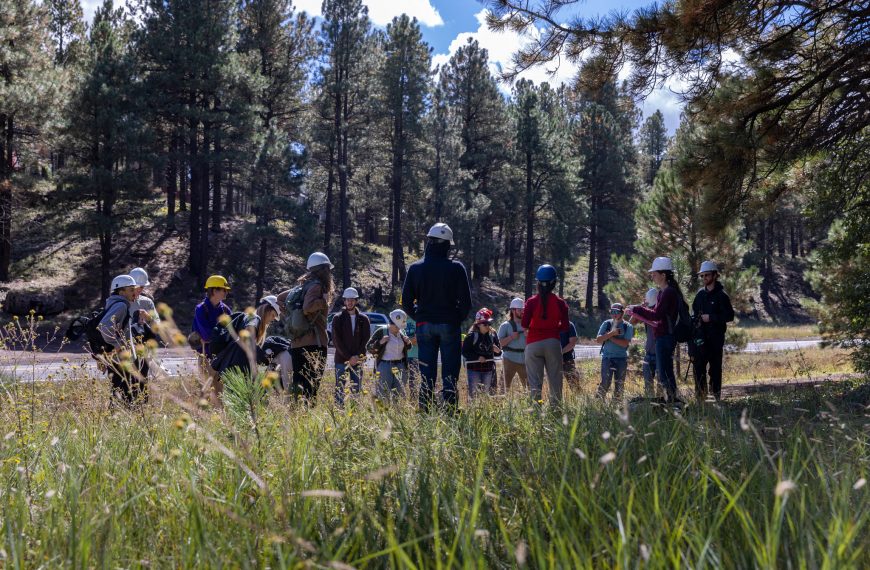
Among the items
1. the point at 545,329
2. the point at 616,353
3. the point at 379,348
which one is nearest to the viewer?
the point at 545,329

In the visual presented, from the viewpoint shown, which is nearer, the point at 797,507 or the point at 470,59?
the point at 797,507

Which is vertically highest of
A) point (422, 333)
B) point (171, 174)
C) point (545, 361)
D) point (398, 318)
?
point (171, 174)

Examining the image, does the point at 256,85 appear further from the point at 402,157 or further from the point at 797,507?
the point at 797,507

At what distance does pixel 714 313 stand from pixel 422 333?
4.30 meters

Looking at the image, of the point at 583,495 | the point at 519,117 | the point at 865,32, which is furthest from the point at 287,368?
the point at 519,117

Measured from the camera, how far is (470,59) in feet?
139

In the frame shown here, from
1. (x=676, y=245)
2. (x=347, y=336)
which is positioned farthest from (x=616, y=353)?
(x=676, y=245)

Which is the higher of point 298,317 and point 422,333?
point 298,317

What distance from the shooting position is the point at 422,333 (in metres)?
6.89

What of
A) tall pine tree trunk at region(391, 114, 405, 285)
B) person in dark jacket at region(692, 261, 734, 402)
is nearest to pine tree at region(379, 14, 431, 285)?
tall pine tree trunk at region(391, 114, 405, 285)

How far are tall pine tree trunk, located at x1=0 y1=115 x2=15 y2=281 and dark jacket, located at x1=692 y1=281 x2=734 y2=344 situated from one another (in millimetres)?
25579

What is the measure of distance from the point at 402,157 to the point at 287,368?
3169cm

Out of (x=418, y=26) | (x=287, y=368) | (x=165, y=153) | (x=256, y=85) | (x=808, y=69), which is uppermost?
(x=418, y=26)

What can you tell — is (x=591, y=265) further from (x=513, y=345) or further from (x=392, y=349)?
(x=392, y=349)
